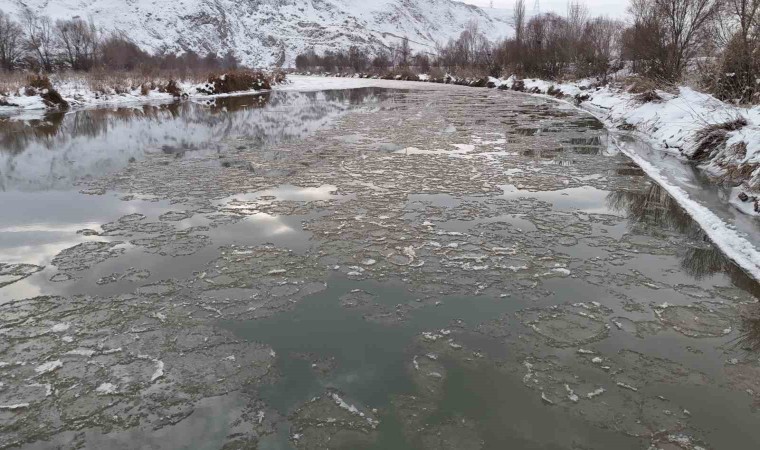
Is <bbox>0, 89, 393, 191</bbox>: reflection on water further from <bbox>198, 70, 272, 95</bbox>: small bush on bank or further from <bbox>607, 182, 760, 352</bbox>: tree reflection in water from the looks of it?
<bbox>198, 70, 272, 95</bbox>: small bush on bank

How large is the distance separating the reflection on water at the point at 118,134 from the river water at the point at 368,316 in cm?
98

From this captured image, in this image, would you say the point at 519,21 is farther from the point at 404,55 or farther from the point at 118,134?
the point at 404,55

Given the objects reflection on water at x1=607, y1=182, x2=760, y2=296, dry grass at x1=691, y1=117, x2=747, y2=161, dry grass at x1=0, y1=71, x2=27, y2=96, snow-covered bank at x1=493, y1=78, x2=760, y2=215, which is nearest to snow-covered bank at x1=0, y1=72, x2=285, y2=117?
dry grass at x1=0, y1=71, x2=27, y2=96

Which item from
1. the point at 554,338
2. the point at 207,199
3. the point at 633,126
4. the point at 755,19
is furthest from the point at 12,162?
the point at 755,19

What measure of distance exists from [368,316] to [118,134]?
13.9 meters

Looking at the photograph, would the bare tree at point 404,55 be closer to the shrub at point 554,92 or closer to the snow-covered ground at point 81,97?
the shrub at point 554,92

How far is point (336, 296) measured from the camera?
4.82 meters

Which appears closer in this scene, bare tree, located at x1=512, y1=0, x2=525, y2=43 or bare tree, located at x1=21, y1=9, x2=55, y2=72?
bare tree, located at x1=512, y1=0, x2=525, y2=43

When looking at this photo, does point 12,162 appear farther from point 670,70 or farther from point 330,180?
point 670,70

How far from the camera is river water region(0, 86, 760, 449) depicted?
315 centimetres

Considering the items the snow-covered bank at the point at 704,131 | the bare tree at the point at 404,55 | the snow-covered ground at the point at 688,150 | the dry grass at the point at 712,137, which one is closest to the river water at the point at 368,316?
the snow-covered ground at the point at 688,150

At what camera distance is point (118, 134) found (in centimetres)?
1516

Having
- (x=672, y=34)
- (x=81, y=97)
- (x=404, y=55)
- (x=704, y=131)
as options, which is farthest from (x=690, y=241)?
(x=404, y=55)

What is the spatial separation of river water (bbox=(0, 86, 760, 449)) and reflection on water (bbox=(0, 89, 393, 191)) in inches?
38.7
